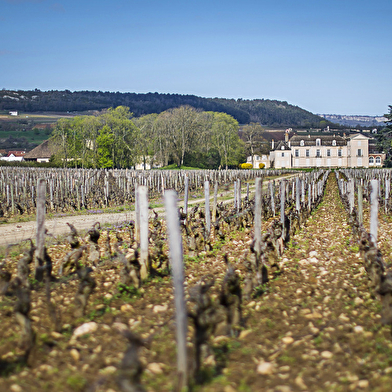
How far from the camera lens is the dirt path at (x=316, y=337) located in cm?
329

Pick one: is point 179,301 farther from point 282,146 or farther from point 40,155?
point 40,155

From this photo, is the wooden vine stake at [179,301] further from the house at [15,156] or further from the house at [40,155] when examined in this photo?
the house at [15,156]

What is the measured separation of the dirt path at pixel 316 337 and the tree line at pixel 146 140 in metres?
57.4

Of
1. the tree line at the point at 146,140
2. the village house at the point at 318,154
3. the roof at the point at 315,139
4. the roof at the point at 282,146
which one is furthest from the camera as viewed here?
the roof at the point at 315,139

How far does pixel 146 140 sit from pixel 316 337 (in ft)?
221

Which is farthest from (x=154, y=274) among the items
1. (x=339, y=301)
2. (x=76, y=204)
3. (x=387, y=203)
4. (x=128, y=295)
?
(x=76, y=204)

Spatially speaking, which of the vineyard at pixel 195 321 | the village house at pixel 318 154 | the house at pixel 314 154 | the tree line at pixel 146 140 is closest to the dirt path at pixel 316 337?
the vineyard at pixel 195 321

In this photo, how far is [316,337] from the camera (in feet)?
13.4

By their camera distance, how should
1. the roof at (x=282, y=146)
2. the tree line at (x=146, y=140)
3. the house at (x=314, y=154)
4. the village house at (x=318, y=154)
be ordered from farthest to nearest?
the roof at (x=282, y=146)
the house at (x=314, y=154)
the village house at (x=318, y=154)
the tree line at (x=146, y=140)

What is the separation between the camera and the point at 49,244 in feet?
29.4

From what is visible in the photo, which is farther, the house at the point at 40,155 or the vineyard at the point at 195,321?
the house at the point at 40,155

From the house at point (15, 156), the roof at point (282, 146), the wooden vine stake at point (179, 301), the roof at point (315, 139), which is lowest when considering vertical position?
the wooden vine stake at point (179, 301)

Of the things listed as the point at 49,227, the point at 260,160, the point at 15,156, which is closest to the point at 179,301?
the point at 49,227

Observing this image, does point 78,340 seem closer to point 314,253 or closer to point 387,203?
point 314,253
